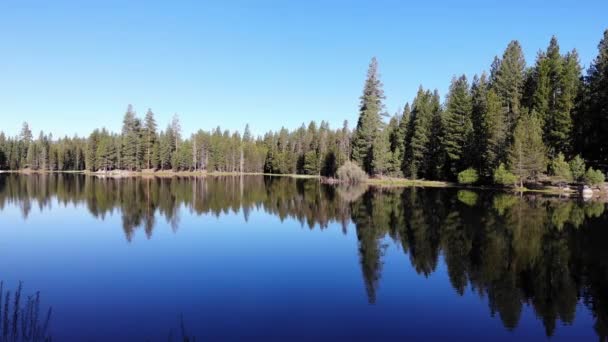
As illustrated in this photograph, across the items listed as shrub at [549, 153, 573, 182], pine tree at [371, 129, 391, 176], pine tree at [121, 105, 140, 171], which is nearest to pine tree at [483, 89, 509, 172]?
shrub at [549, 153, 573, 182]

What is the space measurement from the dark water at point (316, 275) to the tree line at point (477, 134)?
30.1 meters

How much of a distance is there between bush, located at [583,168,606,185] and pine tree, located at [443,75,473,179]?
22.7 meters

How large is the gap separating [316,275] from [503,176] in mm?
50949

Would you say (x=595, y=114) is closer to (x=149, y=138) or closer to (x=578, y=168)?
(x=578, y=168)

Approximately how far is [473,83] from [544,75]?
21256mm

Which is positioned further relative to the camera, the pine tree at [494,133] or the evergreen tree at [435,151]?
the evergreen tree at [435,151]

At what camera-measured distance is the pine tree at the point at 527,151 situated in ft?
197

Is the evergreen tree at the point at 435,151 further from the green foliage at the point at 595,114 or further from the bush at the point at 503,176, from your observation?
the green foliage at the point at 595,114

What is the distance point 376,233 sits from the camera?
28.8 m

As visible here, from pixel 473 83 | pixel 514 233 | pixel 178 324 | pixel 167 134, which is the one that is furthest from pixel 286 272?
pixel 167 134

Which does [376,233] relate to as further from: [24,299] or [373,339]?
[24,299]

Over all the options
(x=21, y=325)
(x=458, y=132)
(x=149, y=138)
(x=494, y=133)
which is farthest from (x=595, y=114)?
(x=149, y=138)

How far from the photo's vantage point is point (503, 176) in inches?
2443

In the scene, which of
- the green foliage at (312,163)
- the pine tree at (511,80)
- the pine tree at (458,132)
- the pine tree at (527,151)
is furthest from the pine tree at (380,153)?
the green foliage at (312,163)
